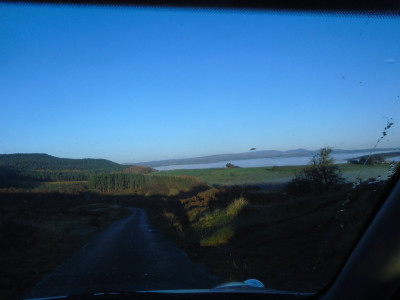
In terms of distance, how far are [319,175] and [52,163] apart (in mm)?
12104

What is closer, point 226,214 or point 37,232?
point 37,232

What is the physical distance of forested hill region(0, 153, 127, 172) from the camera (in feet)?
47.2

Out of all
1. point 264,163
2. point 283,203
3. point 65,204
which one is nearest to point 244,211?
point 283,203

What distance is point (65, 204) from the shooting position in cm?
2014

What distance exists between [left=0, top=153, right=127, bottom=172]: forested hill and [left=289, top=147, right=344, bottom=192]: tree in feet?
25.5

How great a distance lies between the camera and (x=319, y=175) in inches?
454

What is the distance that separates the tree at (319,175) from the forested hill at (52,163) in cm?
779

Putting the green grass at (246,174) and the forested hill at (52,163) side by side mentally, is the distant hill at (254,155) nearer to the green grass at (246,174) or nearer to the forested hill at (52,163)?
A: the green grass at (246,174)

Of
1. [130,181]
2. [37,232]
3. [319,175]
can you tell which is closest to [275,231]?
[319,175]

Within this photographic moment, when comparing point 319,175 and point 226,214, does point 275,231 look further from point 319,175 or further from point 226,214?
point 226,214

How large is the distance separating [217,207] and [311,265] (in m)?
11.2

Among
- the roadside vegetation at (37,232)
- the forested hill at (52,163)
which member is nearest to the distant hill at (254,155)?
the forested hill at (52,163)

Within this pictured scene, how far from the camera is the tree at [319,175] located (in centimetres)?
1011

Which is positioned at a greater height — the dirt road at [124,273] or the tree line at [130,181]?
the tree line at [130,181]
